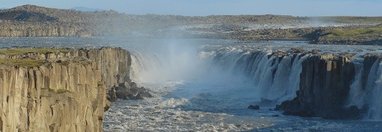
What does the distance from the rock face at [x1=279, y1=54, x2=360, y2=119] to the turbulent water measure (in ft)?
3.26

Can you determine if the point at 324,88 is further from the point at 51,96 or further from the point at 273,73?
the point at 51,96

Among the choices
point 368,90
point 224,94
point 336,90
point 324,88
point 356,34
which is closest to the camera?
point 368,90

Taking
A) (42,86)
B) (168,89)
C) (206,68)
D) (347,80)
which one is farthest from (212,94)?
(42,86)

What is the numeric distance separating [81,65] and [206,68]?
65088 millimetres

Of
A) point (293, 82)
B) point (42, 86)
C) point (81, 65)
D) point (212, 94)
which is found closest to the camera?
point (42, 86)

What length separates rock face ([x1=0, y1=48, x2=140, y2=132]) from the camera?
3391 cm

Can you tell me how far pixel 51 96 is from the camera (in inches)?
1467

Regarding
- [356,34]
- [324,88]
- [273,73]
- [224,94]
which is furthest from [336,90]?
[356,34]

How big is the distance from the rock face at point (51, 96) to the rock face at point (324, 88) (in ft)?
72.5

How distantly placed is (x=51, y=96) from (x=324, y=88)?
106ft

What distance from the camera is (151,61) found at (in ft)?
336

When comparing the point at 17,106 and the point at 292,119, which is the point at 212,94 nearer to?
the point at 292,119

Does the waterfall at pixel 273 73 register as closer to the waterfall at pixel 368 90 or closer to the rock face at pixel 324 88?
the rock face at pixel 324 88

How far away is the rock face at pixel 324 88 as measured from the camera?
63.0m
